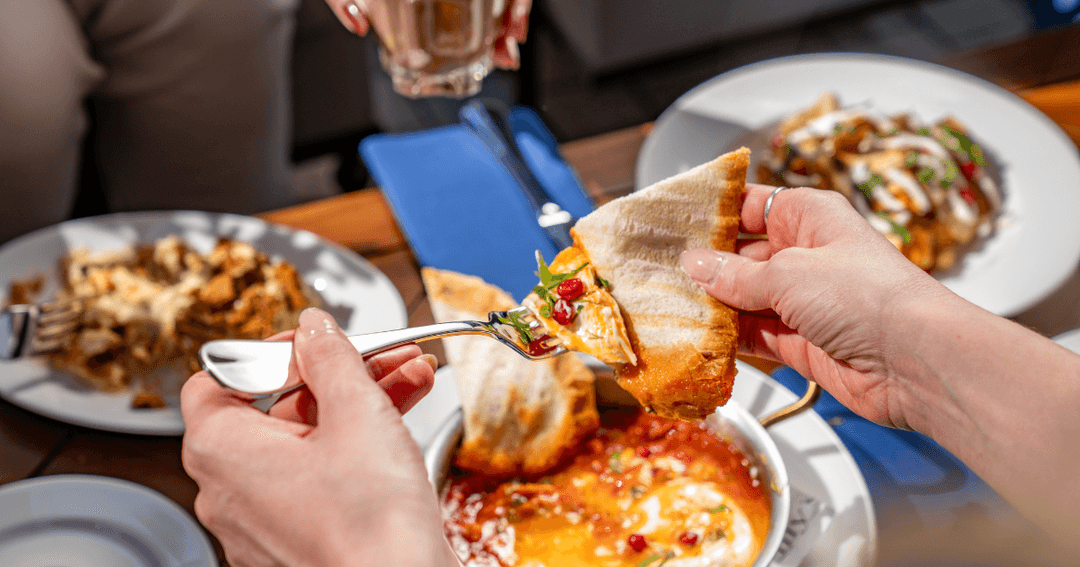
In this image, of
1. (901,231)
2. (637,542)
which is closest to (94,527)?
(637,542)

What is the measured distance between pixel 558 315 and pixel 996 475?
57cm

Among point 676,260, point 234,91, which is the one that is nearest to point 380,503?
point 676,260

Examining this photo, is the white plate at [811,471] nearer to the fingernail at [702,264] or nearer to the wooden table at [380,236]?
the wooden table at [380,236]

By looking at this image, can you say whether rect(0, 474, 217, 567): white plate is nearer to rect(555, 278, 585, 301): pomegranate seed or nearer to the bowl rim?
the bowl rim

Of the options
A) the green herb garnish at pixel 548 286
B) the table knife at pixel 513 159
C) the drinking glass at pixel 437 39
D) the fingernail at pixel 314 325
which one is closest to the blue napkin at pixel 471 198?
the table knife at pixel 513 159

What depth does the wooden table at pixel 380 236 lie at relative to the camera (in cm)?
125

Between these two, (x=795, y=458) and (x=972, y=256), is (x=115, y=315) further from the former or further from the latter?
(x=972, y=256)

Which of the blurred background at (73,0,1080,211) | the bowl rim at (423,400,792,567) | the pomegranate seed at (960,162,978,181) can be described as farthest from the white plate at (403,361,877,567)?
the blurred background at (73,0,1080,211)

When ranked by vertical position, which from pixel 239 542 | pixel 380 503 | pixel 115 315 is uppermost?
pixel 380 503

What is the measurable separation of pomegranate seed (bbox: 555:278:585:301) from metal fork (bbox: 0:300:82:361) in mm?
894

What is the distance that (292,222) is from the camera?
1738mm

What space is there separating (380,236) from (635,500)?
88 cm

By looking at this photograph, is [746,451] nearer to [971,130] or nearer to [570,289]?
[570,289]

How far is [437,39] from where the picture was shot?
145cm
